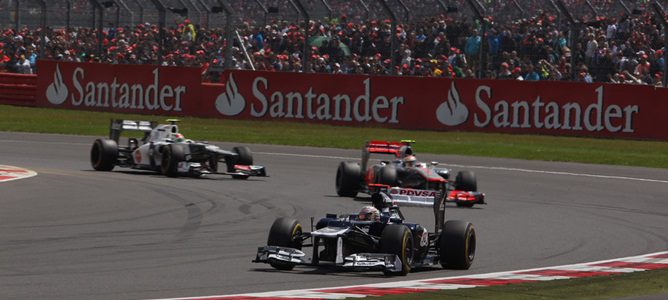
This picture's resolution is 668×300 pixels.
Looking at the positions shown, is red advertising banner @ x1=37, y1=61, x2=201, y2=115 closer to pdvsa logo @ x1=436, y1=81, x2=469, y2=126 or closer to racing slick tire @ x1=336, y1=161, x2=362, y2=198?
pdvsa logo @ x1=436, y1=81, x2=469, y2=126

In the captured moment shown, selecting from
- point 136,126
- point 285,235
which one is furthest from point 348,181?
point 285,235

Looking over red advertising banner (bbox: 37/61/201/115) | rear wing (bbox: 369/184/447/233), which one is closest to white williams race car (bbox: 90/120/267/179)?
rear wing (bbox: 369/184/447/233)

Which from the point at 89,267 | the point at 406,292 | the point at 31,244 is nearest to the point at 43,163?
the point at 31,244

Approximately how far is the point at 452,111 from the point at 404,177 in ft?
50.0

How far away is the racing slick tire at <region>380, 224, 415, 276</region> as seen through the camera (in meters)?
11.5

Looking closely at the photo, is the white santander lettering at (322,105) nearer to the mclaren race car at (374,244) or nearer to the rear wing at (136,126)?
the rear wing at (136,126)

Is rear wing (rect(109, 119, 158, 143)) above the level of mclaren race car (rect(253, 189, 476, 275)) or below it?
above

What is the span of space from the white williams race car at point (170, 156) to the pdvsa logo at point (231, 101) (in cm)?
1273

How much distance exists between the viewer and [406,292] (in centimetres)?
1034

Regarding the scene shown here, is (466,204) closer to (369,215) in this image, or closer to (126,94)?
(369,215)

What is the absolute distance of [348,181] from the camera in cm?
1980

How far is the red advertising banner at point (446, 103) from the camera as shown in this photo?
31750 mm

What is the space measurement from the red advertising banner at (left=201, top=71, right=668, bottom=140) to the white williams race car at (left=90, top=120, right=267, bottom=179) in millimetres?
11473

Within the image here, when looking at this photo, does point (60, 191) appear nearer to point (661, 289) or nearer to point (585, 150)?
point (661, 289)
